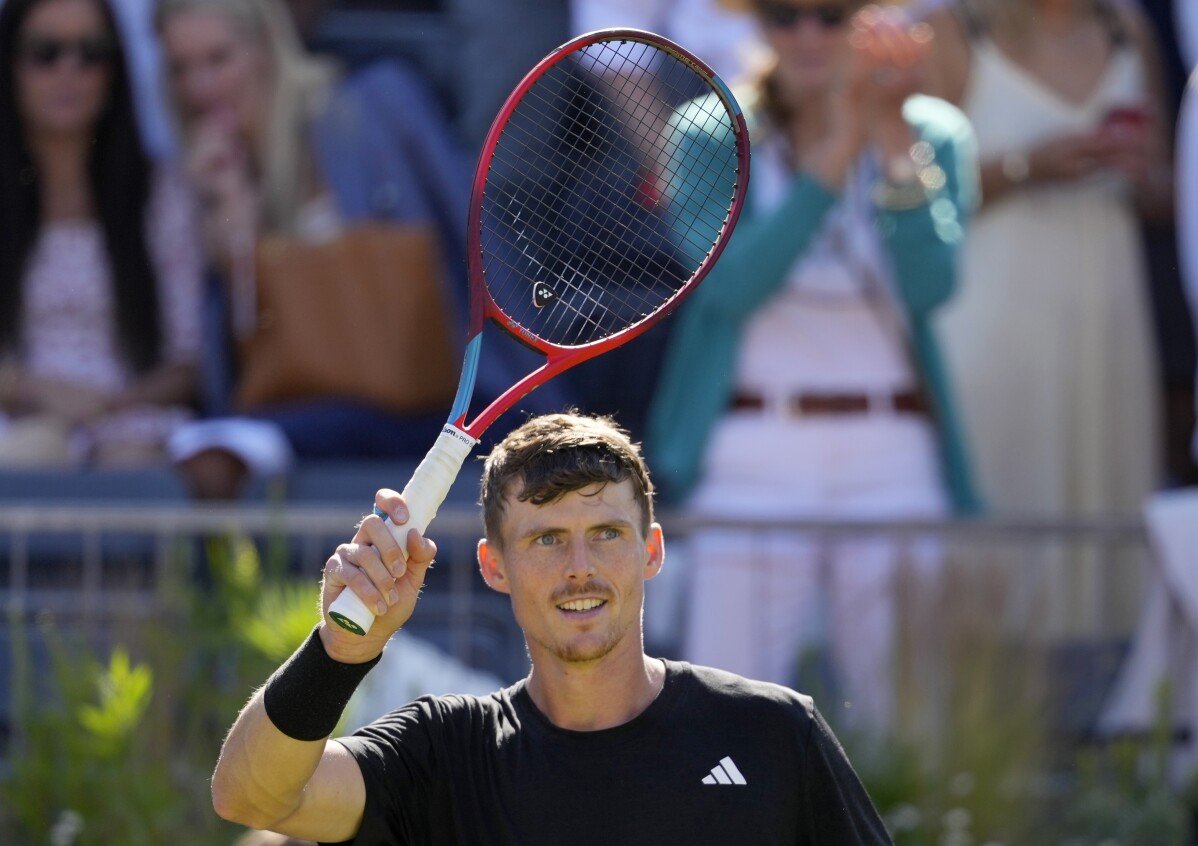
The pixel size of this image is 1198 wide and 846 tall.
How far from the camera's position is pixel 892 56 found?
581cm

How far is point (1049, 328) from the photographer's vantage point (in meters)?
7.07

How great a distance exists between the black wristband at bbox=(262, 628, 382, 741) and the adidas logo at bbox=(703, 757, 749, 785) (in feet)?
1.81

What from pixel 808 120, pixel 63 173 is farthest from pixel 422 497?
pixel 63 173

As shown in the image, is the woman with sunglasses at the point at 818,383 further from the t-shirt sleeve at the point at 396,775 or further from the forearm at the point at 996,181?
the t-shirt sleeve at the point at 396,775

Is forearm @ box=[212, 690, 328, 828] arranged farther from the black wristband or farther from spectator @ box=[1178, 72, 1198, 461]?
spectator @ box=[1178, 72, 1198, 461]

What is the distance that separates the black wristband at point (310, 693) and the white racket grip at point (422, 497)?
0.26 feet

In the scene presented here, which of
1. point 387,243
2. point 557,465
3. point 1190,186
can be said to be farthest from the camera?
point 387,243

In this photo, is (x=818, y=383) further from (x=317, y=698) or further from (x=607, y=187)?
(x=317, y=698)

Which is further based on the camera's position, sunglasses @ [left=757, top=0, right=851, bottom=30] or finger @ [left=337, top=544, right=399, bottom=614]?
sunglasses @ [left=757, top=0, right=851, bottom=30]

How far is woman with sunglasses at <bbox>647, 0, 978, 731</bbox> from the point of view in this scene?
6.05 metres

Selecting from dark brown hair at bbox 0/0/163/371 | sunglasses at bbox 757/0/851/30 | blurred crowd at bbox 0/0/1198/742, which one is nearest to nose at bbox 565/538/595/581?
blurred crowd at bbox 0/0/1198/742

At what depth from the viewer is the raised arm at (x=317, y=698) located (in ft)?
9.27

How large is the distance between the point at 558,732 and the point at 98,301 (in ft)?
14.8

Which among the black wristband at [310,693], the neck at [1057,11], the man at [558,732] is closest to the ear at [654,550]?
the man at [558,732]
